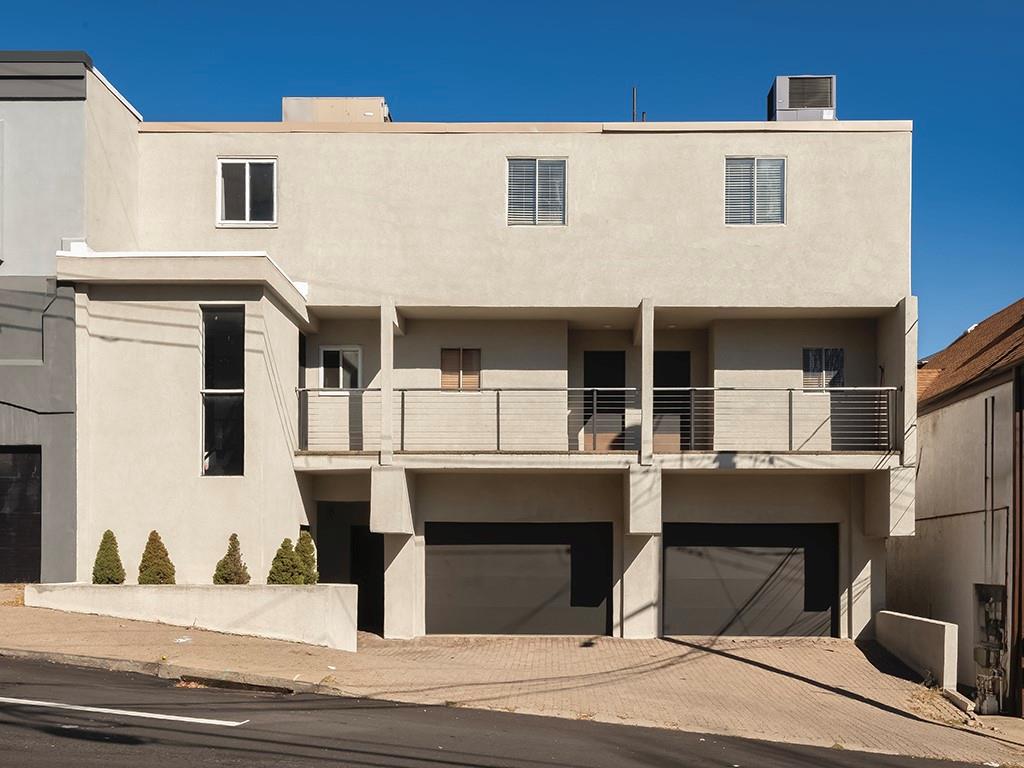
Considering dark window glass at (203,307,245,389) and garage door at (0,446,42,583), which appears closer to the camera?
garage door at (0,446,42,583)

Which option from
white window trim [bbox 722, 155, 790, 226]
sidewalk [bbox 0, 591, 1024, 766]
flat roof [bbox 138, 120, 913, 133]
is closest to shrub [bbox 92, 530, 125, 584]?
sidewalk [bbox 0, 591, 1024, 766]

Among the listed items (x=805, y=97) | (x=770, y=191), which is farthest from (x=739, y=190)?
(x=805, y=97)

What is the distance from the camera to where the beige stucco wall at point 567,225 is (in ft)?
63.7

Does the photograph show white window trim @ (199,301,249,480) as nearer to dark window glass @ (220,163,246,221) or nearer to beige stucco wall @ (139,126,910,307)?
beige stucco wall @ (139,126,910,307)

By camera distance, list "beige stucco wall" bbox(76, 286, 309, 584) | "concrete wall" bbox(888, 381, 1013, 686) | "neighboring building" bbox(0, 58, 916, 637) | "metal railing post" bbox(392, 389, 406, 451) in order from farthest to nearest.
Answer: "metal railing post" bbox(392, 389, 406, 451)
"neighboring building" bbox(0, 58, 916, 637)
"concrete wall" bbox(888, 381, 1013, 686)
"beige stucco wall" bbox(76, 286, 309, 584)

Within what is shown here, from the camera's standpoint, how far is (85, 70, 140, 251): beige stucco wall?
Result: 17.2m

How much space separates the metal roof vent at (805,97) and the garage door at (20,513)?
15.0 metres

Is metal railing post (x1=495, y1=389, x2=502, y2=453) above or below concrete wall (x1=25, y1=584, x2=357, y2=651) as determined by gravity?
above

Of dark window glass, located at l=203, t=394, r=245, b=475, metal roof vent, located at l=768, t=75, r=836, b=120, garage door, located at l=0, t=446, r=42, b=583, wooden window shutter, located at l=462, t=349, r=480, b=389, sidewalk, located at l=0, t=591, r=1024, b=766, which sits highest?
metal roof vent, located at l=768, t=75, r=836, b=120

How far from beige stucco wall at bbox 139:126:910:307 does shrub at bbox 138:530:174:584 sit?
5.39 metres

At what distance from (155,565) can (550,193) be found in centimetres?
946

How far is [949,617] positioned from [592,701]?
8.86 m

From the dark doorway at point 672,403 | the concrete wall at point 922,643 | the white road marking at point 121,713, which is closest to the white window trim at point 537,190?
the dark doorway at point 672,403

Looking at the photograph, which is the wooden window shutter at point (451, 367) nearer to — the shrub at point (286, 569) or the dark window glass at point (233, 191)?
the dark window glass at point (233, 191)
